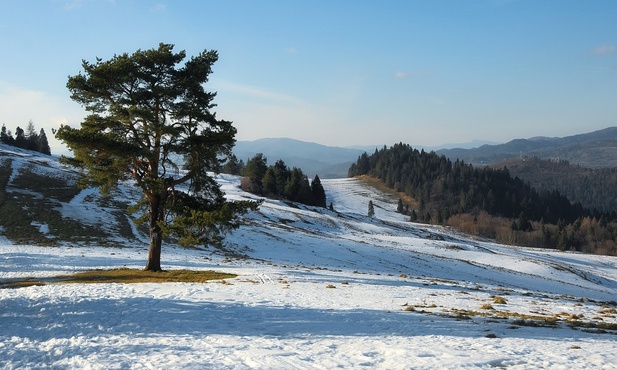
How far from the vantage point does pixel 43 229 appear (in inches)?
1521

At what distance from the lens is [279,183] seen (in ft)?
401

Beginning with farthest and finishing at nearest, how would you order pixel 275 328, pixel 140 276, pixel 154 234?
pixel 154 234, pixel 140 276, pixel 275 328

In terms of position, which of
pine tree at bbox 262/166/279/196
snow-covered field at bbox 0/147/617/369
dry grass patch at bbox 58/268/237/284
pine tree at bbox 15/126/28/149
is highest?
pine tree at bbox 15/126/28/149

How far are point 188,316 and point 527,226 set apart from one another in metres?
171

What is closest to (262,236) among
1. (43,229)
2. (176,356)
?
(43,229)

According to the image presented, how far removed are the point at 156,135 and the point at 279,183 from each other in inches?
3918

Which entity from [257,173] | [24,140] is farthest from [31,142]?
[257,173]

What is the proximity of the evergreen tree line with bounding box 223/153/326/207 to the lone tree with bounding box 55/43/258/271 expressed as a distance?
8891 centimetres

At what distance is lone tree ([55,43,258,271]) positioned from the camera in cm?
2117

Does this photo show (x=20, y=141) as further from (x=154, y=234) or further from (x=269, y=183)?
(x=154, y=234)

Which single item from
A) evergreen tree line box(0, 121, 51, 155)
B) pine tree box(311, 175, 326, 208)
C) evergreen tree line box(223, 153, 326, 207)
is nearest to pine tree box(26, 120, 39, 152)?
evergreen tree line box(0, 121, 51, 155)

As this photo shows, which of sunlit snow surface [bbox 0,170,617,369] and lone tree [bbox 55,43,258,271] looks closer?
sunlit snow surface [bbox 0,170,617,369]

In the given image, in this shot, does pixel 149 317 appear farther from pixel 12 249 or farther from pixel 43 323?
pixel 12 249

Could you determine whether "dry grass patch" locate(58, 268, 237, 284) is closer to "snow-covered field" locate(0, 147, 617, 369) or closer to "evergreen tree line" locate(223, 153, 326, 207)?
"snow-covered field" locate(0, 147, 617, 369)
